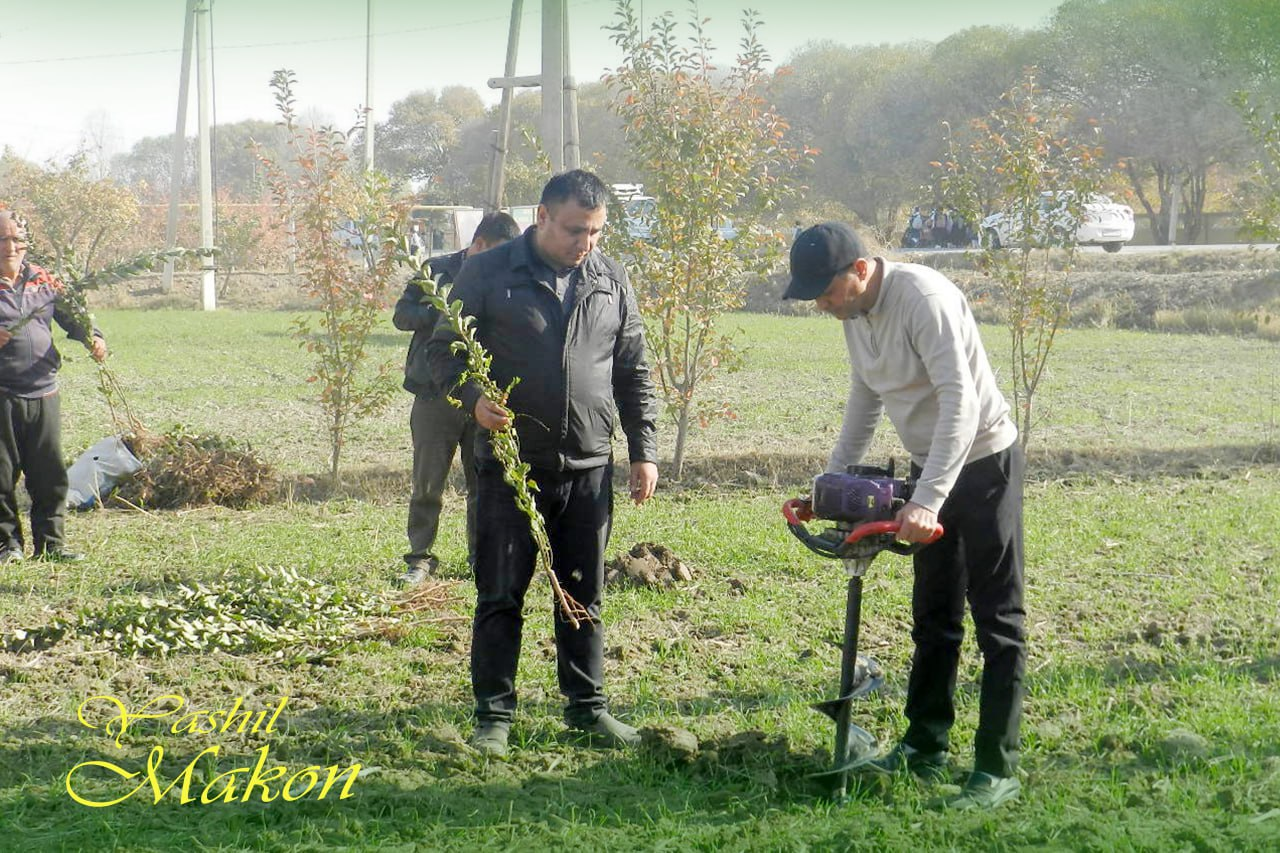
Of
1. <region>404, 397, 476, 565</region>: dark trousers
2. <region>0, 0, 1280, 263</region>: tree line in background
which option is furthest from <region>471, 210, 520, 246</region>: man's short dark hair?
<region>0, 0, 1280, 263</region>: tree line in background

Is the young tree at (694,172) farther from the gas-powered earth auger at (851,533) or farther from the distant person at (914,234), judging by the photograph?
the distant person at (914,234)

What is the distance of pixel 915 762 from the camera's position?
14.2ft

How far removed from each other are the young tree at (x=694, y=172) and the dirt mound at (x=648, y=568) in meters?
3.13

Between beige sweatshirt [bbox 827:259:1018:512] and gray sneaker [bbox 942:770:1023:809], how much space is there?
941 millimetres

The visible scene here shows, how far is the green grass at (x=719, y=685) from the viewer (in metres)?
3.82

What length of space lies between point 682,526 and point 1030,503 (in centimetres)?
260

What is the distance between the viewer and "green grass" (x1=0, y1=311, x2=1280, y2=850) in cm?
382

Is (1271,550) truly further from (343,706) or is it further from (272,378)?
(272,378)

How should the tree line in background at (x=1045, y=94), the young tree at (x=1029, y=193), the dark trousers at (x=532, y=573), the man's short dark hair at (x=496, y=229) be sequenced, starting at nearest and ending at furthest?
the dark trousers at (x=532, y=573) < the man's short dark hair at (x=496, y=229) < the young tree at (x=1029, y=193) < the tree line in background at (x=1045, y=94)

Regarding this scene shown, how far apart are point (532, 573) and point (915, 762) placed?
59.0 inches

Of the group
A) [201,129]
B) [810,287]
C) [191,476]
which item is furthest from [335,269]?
[201,129]

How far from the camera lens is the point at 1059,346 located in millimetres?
18984

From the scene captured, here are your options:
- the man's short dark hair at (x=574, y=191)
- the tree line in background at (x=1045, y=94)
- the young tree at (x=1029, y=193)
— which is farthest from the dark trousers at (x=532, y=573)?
the tree line in background at (x=1045, y=94)

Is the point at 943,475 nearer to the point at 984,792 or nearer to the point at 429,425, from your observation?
the point at 984,792
